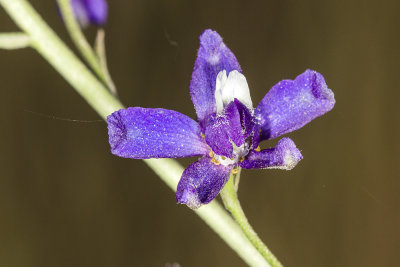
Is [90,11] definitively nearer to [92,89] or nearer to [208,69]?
[92,89]

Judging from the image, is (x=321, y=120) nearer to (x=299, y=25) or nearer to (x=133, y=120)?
(x=299, y=25)

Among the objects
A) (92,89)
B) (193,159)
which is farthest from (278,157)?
(193,159)

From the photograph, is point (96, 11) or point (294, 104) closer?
point (294, 104)

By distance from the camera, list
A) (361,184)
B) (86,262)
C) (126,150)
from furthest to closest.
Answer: (86,262) < (361,184) < (126,150)

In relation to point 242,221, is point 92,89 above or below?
above

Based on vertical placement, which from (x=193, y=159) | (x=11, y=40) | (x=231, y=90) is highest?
(x=11, y=40)

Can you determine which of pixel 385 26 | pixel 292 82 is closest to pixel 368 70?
pixel 385 26
